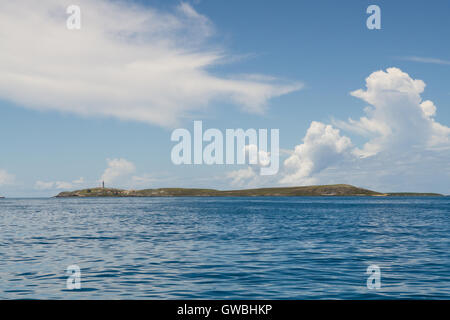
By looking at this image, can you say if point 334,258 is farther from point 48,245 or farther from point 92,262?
point 48,245

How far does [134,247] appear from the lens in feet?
120

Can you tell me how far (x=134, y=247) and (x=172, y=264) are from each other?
1011 cm

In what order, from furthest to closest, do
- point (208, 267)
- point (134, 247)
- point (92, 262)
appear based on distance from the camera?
1. point (134, 247)
2. point (92, 262)
3. point (208, 267)

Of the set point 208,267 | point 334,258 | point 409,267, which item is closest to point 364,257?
point 334,258
